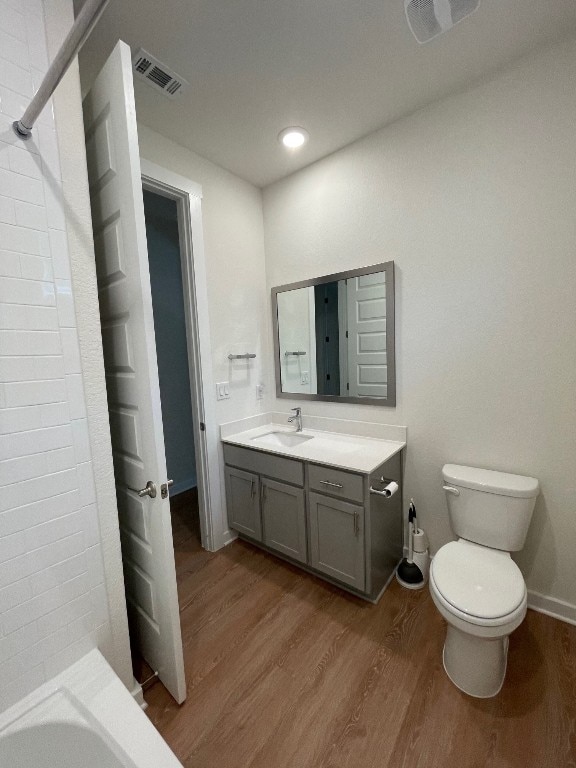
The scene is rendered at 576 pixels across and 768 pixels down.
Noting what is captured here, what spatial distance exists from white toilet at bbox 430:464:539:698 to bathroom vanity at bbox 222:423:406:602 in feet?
1.08

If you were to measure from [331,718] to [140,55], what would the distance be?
9.01 ft

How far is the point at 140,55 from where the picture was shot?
4.33 feet

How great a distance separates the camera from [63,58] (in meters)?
0.67

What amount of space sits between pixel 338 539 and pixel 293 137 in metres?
2.29

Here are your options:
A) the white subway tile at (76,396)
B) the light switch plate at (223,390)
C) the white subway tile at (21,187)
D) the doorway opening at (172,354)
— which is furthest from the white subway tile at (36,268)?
the doorway opening at (172,354)

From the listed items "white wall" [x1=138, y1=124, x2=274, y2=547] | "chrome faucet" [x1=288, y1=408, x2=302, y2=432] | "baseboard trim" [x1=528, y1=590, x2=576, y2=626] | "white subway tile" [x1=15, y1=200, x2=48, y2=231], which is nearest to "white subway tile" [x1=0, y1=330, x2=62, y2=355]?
"white subway tile" [x1=15, y1=200, x2=48, y2=231]

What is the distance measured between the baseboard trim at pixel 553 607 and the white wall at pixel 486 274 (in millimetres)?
45

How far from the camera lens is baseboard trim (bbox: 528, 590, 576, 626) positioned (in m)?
1.53

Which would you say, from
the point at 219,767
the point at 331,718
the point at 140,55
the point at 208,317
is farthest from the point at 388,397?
the point at 140,55

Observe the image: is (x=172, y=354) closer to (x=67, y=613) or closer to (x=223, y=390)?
(x=223, y=390)

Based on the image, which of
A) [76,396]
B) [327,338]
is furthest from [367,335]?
[76,396]

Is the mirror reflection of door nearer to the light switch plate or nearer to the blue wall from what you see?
the light switch plate

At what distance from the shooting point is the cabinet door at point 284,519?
1.84 meters

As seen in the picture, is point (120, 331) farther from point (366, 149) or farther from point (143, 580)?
point (366, 149)
